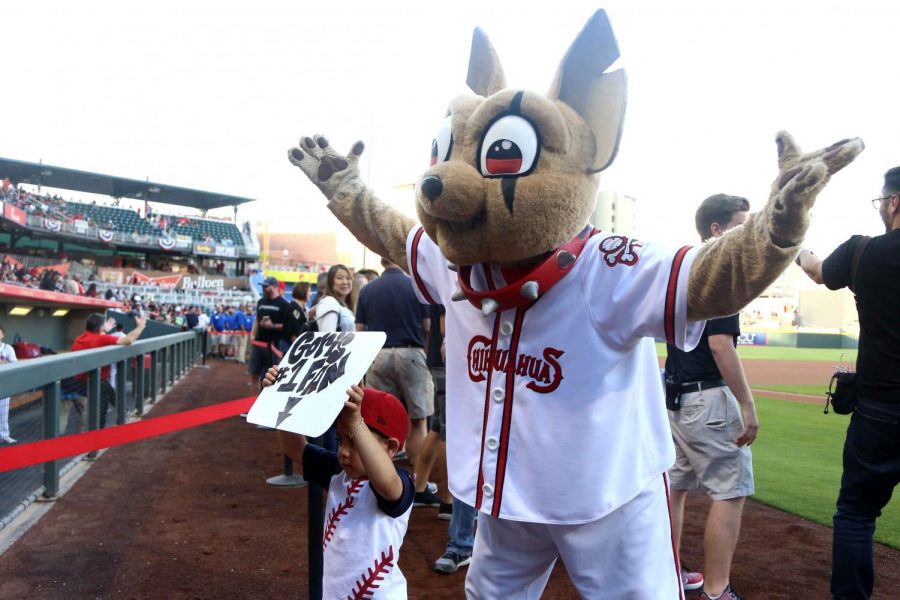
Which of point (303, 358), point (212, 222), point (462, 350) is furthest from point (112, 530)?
point (212, 222)

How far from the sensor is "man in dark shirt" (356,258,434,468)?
515 centimetres

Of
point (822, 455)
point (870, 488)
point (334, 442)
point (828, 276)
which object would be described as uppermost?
point (828, 276)

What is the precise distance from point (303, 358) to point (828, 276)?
86.0 inches

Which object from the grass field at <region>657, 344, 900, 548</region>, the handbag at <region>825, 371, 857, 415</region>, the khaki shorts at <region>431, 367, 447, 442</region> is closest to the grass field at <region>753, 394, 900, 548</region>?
the grass field at <region>657, 344, 900, 548</region>

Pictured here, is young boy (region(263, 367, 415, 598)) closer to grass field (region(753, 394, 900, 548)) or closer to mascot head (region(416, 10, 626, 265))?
mascot head (region(416, 10, 626, 265))

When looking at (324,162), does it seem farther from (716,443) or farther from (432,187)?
(716,443)

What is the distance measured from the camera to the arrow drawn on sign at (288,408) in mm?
1896

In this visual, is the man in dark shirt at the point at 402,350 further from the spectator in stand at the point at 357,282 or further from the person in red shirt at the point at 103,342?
the person in red shirt at the point at 103,342

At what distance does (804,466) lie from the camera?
267 inches

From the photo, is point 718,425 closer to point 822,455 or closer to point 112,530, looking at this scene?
point 112,530

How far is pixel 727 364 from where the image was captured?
3.02m

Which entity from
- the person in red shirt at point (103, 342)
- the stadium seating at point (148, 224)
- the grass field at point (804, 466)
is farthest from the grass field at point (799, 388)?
the stadium seating at point (148, 224)

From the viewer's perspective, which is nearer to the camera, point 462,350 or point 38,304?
point 462,350

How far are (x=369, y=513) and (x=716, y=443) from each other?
1.79 metres
